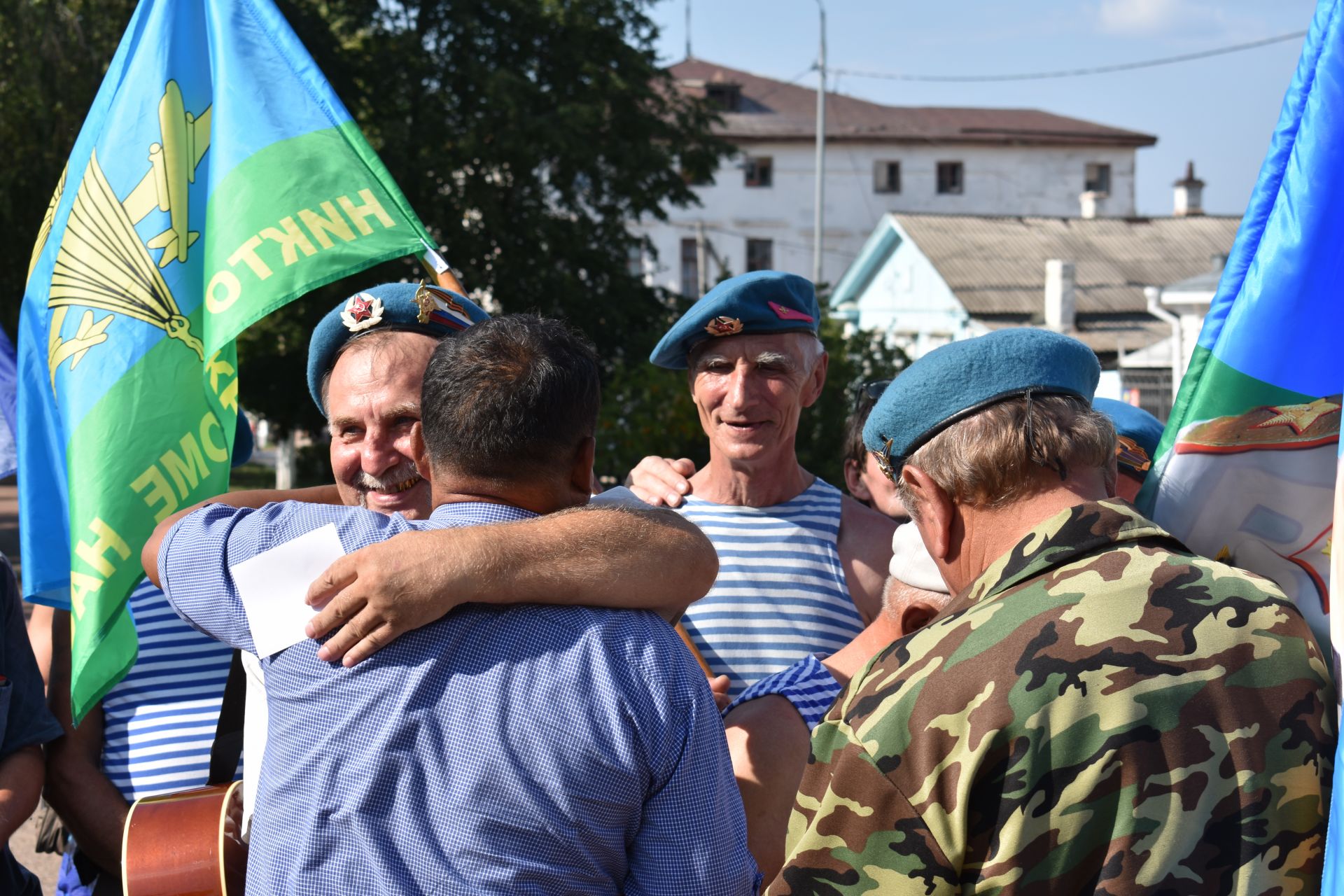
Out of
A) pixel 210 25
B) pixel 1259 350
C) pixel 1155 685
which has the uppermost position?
pixel 210 25

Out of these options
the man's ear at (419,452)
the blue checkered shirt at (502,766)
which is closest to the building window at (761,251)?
the man's ear at (419,452)

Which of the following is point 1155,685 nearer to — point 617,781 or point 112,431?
point 617,781

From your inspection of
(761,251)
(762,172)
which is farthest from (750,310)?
(762,172)

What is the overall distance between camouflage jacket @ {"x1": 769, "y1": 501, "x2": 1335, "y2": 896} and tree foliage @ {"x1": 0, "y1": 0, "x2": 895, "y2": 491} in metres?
15.6

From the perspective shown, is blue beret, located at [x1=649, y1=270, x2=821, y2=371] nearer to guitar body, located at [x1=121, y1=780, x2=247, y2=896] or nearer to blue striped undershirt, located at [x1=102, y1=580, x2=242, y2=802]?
blue striped undershirt, located at [x1=102, y1=580, x2=242, y2=802]

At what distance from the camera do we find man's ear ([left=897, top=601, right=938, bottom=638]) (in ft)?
7.13

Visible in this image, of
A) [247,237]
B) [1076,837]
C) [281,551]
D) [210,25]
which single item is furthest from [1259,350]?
[210,25]

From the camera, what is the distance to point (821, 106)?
2652cm

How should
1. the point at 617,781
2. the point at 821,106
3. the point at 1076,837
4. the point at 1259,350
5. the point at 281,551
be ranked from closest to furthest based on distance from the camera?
the point at 1076,837, the point at 617,781, the point at 281,551, the point at 1259,350, the point at 821,106

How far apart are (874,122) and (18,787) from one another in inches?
1830

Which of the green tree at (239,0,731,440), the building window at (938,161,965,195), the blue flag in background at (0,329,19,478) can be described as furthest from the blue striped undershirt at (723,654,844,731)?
the building window at (938,161,965,195)

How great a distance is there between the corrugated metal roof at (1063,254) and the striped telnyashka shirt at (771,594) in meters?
25.2

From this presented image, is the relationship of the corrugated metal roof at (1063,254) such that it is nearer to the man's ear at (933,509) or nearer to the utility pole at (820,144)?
the utility pole at (820,144)

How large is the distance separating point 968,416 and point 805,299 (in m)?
1.62
